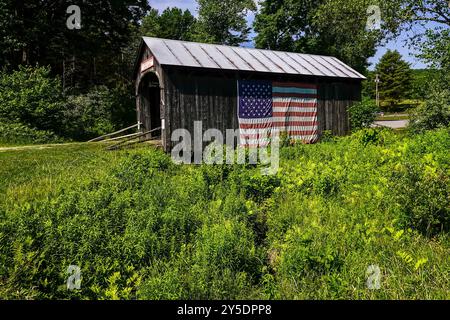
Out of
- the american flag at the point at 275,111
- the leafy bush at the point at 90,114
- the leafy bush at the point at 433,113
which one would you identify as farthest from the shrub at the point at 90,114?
the leafy bush at the point at 433,113

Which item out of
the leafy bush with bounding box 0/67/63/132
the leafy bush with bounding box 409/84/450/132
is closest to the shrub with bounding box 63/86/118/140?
the leafy bush with bounding box 0/67/63/132

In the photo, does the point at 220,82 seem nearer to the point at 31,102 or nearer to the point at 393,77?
the point at 31,102

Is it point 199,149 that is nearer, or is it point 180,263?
point 180,263

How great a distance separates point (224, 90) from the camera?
566 inches

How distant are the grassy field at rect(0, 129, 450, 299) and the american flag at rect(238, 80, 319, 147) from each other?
7.92m

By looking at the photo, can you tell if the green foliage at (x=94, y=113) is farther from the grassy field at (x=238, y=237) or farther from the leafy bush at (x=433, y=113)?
the leafy bush at (x=433, y=113)

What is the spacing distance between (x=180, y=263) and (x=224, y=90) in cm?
1122

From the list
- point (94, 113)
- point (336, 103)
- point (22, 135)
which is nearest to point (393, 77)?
point (336, 103)

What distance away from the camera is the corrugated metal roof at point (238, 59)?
13.8 m

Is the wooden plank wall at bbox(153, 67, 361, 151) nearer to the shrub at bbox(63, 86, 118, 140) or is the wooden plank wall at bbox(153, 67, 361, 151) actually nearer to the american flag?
the american flag

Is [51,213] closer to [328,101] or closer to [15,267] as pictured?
[15,267]

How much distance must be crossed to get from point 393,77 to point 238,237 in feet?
195

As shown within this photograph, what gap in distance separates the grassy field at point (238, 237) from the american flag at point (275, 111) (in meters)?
7.92
